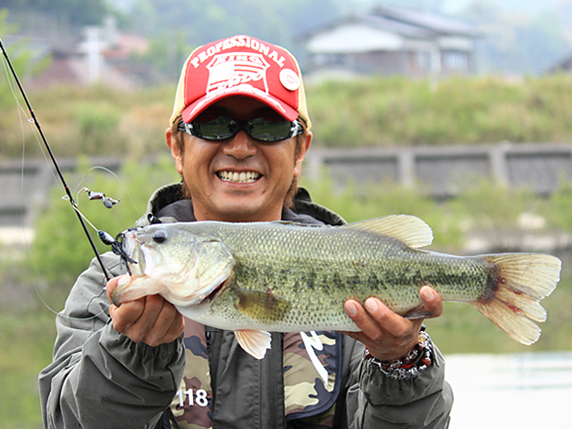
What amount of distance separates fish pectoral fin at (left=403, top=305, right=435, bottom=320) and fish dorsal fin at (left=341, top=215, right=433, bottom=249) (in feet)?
0.73

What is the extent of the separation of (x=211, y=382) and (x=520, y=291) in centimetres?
119

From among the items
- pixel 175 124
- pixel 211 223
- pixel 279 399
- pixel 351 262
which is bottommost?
pixel 279 399

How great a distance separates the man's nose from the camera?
250cm

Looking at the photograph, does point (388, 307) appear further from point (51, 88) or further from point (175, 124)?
point (51, 88)

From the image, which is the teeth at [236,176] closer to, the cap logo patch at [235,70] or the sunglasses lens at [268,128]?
the sunglasses lens at [268,128]

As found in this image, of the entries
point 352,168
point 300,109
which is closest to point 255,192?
point 300,109

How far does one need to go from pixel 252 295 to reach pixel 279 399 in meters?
0.58

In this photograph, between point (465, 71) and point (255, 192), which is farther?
point (465, 71)

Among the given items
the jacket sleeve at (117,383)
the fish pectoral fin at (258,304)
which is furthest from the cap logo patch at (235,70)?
the jacket sleeve at (117,383)

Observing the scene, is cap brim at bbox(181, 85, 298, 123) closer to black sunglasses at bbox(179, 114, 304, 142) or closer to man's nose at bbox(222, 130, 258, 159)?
black sunglasses at bbox(179, 114, 304, 142)

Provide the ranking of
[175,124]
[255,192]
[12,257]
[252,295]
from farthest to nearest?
[12,257], [175,124], [255,192], [252,295]

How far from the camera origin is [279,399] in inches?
93.9

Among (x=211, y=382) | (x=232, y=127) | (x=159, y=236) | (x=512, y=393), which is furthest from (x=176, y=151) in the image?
(x=512, y=393)

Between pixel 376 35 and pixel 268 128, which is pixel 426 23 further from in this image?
pixel 268 128
